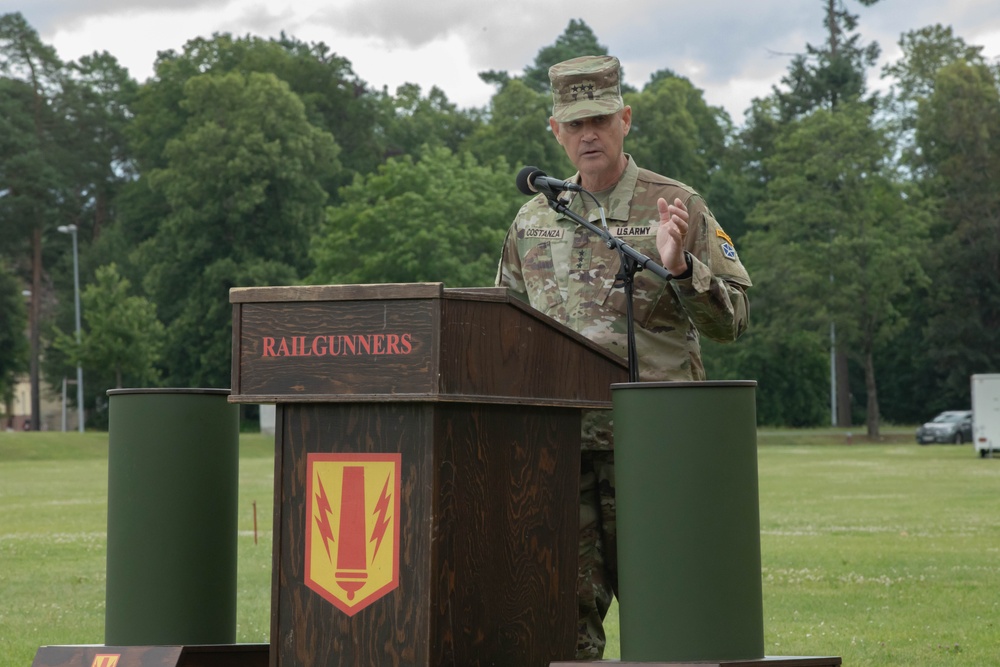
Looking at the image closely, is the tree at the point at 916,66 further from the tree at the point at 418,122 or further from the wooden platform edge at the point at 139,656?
the wooden platform edge at the point at 139,656

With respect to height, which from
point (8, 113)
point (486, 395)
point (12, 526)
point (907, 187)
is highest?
point (8, 113)

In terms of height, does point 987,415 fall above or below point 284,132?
below

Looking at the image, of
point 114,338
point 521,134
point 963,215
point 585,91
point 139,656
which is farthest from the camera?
point 963,215

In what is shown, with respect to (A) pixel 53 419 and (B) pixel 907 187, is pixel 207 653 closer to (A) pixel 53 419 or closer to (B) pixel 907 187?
(B) pixel 907 187

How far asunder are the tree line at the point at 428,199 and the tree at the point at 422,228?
10 cm

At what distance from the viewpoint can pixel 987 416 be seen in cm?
4259

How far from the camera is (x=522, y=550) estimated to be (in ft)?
14.7

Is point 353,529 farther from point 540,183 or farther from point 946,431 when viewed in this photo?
point 946,431

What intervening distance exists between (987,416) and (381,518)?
41014mm

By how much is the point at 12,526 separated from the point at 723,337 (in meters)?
16.7

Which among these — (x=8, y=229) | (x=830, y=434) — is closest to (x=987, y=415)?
(x=830, y=434)

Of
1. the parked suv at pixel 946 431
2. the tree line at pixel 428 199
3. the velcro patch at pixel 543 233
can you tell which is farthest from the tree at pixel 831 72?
the velcro patch at pixel 543 233

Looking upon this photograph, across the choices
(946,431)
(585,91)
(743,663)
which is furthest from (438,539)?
(946,431)

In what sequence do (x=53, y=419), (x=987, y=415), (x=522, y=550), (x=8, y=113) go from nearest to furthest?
(x=522, y=550) → (x=987, y=415) → (x=8, y=113) → (x=53, y=419)
